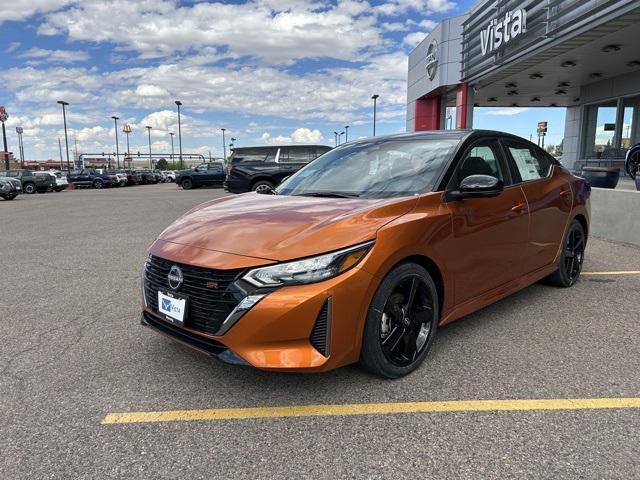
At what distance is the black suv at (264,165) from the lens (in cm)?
1697

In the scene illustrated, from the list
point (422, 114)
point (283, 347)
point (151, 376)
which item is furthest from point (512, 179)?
point (422, 114)

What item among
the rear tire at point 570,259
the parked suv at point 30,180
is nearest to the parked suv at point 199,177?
the parked suv at point 30,180

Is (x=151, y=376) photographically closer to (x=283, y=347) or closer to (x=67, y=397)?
(x=67, y=397)

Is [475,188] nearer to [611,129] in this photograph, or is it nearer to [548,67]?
[548,67]

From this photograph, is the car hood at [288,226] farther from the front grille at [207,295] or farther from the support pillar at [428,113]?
the support pillar at [428,113]

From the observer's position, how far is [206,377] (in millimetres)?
3160

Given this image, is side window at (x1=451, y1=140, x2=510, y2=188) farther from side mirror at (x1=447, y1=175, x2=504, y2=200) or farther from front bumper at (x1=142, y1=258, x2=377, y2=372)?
front bumper at (x1=142, y1=258, x2=377, y2=372)

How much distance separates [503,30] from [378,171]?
14786mm

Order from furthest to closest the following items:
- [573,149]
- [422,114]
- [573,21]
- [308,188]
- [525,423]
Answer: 1. [422,114]
2. [573,149]
3. [573,21]
4. [308,188]
5. [525,423]

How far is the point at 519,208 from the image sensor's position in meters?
4.02

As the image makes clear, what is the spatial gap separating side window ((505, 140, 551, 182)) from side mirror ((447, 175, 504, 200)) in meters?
1.06

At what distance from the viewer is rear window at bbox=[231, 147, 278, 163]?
18188 millimetres

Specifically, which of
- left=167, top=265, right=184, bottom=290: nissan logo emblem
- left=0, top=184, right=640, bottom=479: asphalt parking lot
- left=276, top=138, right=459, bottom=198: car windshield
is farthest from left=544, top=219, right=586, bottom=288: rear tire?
left=167, top=265, right=184, bottom=290: nissan logo emblem

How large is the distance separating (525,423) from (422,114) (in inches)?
Result: 1048
